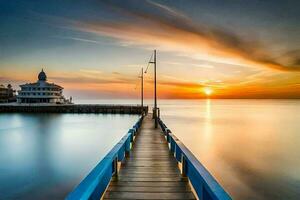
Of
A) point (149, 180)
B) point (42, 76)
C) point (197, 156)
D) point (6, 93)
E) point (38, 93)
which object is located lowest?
point (197, 156)

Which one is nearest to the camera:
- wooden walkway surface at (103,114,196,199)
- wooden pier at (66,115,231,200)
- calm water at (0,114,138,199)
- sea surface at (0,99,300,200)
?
wooden pier at (66,115,231,200)

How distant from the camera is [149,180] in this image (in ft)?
20.5

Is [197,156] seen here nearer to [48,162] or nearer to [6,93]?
[48,162]

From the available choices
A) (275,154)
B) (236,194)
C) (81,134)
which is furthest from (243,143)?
(81,134)

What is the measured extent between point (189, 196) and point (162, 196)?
2.00ft

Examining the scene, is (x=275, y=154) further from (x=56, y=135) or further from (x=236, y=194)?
(x=56, y=135)

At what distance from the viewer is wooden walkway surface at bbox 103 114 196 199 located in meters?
5.21

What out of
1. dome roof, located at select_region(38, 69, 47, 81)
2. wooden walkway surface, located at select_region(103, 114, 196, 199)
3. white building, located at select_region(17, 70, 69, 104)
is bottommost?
wooden walkway surface, located at select_region(103, 114, 196, 199)

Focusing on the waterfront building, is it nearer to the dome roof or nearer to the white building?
the dome roof

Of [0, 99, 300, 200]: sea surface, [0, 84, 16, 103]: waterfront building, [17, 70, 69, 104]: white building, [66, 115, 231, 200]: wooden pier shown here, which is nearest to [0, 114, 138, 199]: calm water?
[0, 99, 300, 200]: sea surface

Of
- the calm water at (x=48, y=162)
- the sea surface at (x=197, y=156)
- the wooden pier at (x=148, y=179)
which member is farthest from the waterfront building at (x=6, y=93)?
the wooden pier at (x=148, y=179)

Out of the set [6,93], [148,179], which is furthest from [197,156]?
[6,93]

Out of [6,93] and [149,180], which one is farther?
[6,93]

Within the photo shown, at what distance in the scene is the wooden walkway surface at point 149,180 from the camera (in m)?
5.21
